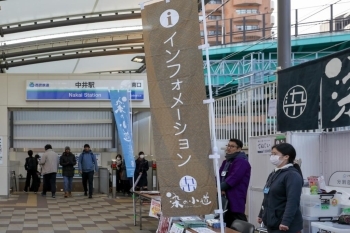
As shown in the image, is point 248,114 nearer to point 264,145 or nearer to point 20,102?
point 264,145

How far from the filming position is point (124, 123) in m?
12.2

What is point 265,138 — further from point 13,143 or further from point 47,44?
point 13,143

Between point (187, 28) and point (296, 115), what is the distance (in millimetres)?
3516

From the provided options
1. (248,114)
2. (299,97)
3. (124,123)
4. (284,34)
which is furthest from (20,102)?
(299,97)

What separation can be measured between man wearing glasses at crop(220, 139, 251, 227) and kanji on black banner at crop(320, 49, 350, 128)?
1047mm

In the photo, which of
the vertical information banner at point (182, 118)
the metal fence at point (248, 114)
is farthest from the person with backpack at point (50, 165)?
the vertical information banner at point (182, 118)

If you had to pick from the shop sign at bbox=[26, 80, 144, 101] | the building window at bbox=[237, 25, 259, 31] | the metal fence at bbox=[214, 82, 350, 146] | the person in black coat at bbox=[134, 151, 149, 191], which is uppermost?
the building window at bbox=[237, 25, 259, 31]

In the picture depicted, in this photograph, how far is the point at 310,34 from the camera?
18.7m

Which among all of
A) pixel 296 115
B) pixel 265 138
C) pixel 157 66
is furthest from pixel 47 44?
pixel 157 66

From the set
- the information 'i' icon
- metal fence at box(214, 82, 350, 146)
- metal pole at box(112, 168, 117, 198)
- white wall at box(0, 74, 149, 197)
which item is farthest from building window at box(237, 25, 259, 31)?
the information 'i' icon

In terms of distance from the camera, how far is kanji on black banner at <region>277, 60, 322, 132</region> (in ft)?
23.9

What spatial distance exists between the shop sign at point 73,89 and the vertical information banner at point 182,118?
12.2 m

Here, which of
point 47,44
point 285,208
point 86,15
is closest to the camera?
point 285,208

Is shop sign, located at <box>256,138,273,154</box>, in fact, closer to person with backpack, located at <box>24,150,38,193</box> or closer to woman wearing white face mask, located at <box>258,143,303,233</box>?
woman wearing white face mask, located at <box>258,143,303,233</box>
